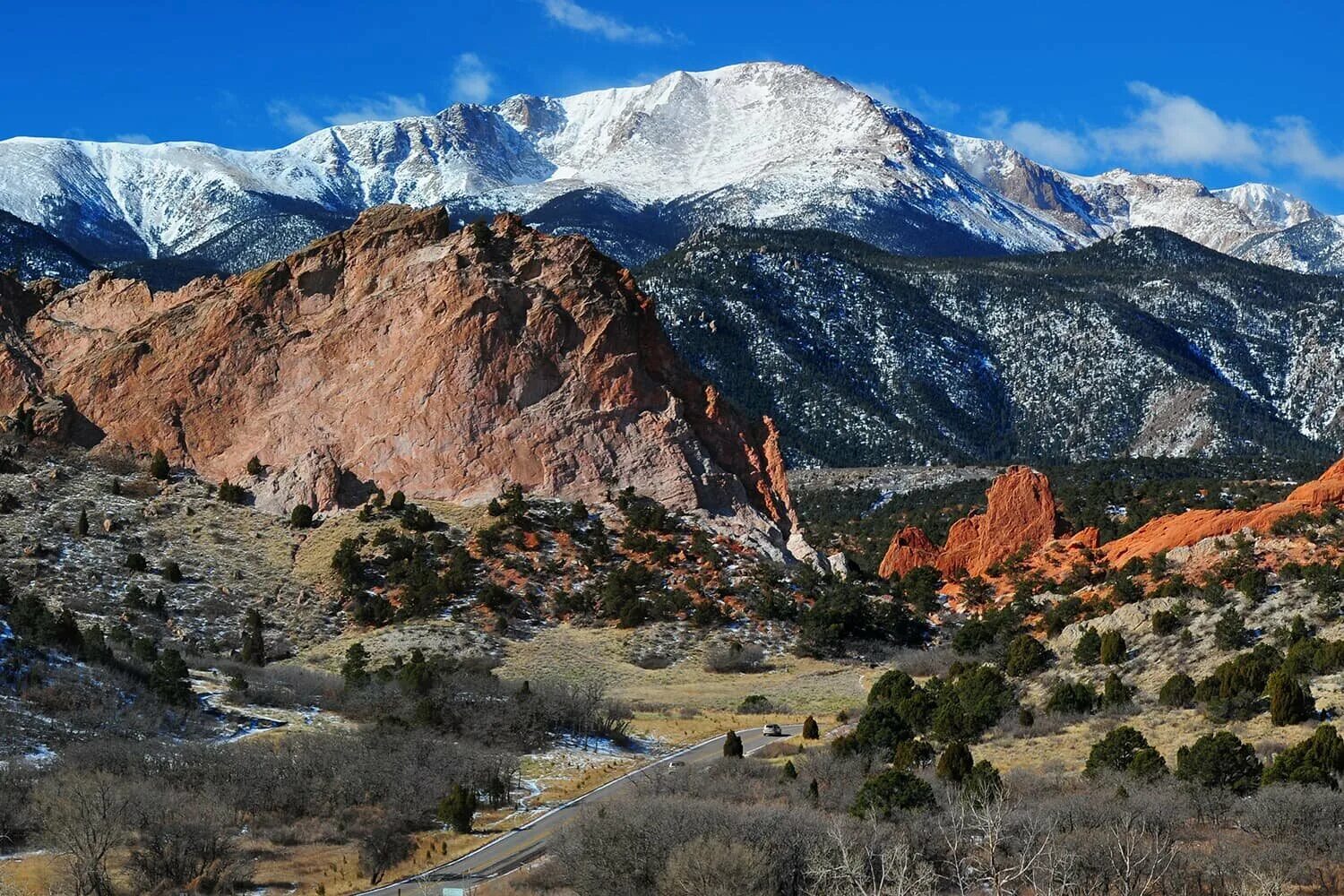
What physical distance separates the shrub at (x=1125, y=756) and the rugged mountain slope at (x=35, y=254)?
157 metres

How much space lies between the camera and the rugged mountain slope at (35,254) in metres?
170

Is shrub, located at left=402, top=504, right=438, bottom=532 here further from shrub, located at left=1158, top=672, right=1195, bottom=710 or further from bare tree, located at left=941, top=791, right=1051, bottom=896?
bare tree, located at left=941, top=791, right=1051, bottom=896

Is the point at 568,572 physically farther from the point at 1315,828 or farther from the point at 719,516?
the point at 1315,828

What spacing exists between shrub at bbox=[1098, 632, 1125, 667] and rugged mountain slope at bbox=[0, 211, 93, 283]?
5932 inches

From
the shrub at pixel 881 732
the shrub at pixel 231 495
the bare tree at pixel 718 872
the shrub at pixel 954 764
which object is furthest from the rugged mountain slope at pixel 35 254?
the bare tree at pixel 718 872

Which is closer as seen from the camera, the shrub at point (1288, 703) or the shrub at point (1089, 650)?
the shrub at point (1288, 703)

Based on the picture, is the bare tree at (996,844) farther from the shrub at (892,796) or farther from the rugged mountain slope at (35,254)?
the rugged mountain slope at (35,254)

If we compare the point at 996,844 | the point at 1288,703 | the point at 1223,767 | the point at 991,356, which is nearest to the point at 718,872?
the point at 996,844

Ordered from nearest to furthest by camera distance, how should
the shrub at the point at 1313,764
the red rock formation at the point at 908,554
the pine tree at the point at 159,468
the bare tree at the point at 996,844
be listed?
the bare tree at the point at 996,844
the shrub at the point at 1313,764
the pine tree at the point at 159,468
the red rock formation at the point at 908,554

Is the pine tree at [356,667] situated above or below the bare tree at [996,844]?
above

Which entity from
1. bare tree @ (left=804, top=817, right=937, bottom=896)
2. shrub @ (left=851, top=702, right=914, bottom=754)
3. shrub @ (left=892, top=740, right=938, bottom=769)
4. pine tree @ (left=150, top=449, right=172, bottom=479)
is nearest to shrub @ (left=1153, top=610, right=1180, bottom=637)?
shrub @ (left=851, top=702, right=914, bottom=754)

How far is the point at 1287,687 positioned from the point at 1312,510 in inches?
1001

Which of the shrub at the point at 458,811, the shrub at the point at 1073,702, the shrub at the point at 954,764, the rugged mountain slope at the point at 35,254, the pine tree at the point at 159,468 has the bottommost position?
the shrub at the point at 458,811

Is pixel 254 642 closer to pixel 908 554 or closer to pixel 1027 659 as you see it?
pixel 1027 659
